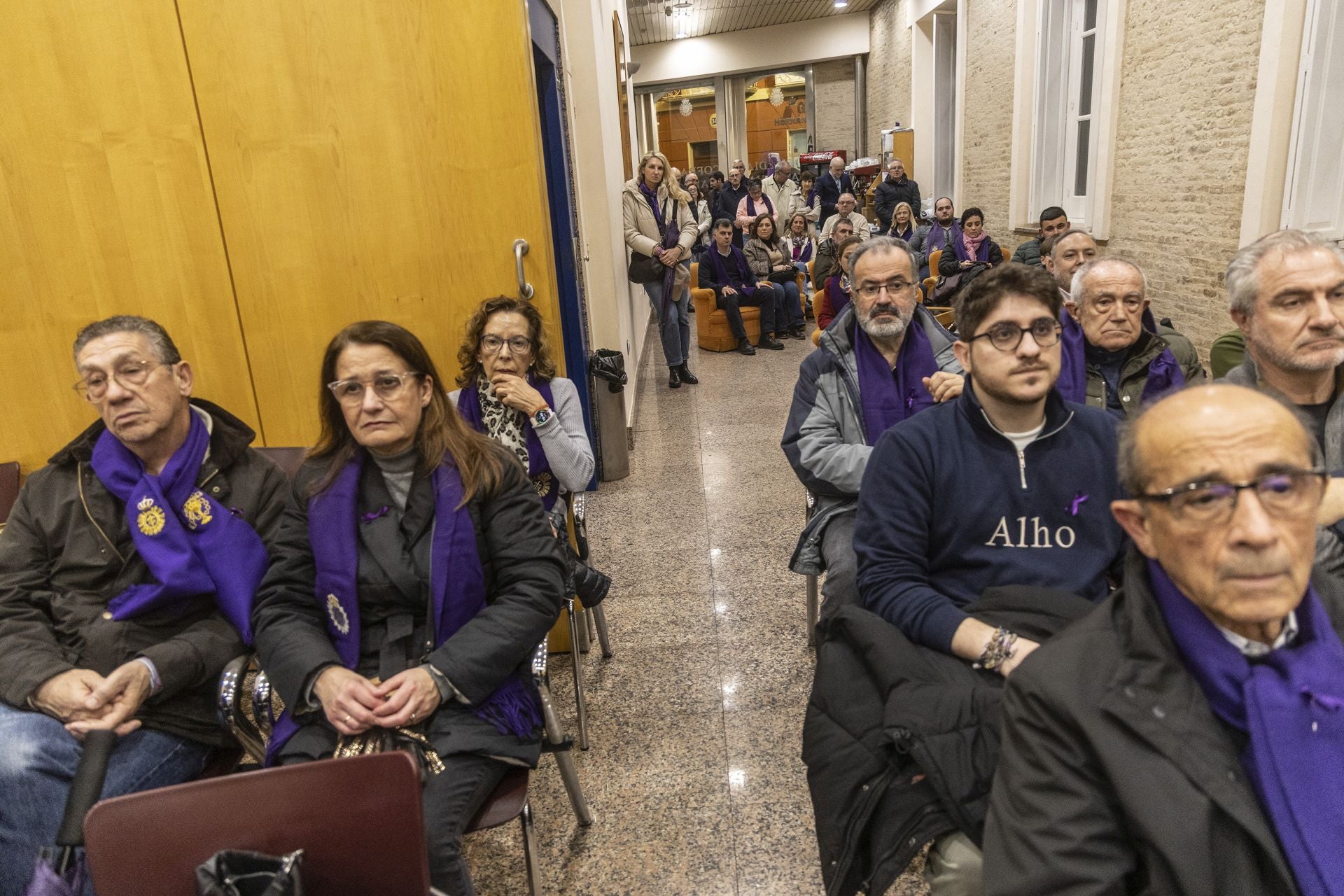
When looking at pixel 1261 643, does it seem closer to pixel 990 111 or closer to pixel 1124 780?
pixel 1124 780

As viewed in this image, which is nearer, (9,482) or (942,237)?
(9,482)

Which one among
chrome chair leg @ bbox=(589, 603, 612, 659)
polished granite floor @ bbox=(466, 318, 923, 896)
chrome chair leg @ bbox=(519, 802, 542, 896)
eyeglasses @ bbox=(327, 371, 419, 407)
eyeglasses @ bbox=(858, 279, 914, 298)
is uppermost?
eyeglasses @ bbox=(858, 279, 914, 298)

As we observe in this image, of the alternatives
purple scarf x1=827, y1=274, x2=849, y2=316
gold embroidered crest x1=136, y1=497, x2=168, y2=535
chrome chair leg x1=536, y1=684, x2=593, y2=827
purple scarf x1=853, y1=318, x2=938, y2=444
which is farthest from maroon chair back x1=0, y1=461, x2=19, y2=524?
purple scarf x1=827, y1=274, x2=849, y2=316

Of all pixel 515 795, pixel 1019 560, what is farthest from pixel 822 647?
pixel 515 795

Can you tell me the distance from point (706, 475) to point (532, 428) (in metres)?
2.21

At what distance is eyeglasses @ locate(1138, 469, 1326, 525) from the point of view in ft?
3.30

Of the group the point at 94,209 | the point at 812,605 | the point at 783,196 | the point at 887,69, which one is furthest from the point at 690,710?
the point at 887,69

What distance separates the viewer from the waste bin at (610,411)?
4.05 meters

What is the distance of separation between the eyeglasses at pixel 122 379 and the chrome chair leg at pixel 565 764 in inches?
46.2

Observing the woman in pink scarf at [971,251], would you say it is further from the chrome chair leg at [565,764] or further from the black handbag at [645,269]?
the chrome chair leg at [565,764]

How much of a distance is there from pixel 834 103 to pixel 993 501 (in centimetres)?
1688

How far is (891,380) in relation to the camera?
254 centimetres

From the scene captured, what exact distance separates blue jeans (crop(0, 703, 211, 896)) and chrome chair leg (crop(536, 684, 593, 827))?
798mm

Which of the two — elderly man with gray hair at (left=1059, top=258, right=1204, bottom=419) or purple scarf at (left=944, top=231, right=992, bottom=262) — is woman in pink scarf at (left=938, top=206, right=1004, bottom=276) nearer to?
purple scarf at (left=944, top=231, right=992, bottom=262)
